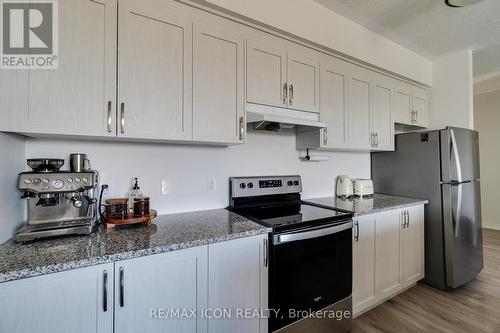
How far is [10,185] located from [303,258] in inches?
65.2

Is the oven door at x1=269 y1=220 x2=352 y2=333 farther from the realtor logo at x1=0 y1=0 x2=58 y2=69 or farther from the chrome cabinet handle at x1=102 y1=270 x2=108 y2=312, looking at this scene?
the realtor logo at x1=0 y1=0 x2=58 y2=69

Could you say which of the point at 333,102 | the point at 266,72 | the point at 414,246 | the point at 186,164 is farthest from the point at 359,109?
the point at 186,164

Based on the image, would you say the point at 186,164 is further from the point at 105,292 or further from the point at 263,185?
the point at 105,292

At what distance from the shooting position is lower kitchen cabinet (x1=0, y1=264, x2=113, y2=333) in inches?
34.1

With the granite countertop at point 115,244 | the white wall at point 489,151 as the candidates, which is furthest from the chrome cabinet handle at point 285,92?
the white wall at point 489,151

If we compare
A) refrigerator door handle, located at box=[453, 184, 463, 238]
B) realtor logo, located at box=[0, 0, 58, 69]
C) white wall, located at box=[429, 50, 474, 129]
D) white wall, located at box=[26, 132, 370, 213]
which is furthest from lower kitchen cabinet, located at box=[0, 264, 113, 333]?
white wall, located at box=[429, 50, 474, 129]

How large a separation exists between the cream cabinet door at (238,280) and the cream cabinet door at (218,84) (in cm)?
72

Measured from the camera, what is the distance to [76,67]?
3.93 feet

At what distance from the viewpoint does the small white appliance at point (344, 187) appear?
101 inches

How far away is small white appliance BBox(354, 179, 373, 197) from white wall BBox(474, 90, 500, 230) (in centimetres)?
364

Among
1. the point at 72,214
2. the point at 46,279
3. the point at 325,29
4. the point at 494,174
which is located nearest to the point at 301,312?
the point at 46,279

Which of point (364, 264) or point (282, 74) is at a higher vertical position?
point (282, 74)

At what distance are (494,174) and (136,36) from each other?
20.1 feet

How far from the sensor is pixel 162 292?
1127mm
